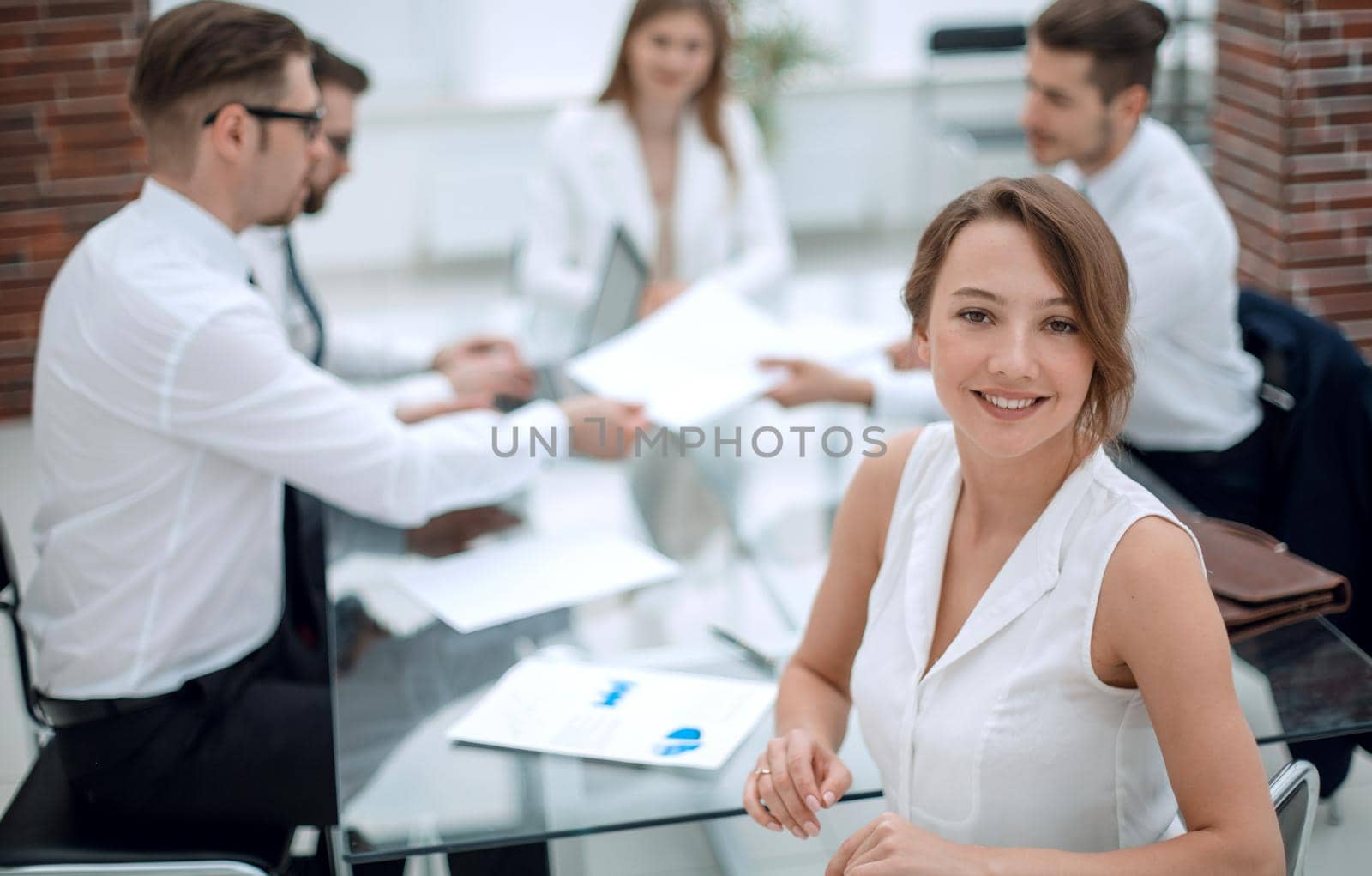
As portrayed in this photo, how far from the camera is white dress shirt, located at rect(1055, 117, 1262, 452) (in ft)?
8.11

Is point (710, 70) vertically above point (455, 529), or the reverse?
point (710, 70)

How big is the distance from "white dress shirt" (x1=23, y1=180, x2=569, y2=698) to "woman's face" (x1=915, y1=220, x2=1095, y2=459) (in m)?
0.97

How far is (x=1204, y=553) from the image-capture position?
1.80m

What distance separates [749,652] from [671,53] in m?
1.89

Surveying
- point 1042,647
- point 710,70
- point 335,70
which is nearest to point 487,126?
point 710,70

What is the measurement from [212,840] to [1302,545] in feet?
5.78

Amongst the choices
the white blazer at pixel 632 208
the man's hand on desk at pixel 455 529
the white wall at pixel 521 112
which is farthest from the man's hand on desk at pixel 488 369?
the white wall at pixel 521 112

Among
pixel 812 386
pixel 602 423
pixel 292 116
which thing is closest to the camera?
pixel 292 116

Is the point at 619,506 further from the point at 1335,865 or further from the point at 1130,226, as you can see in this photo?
the point at 1335,865

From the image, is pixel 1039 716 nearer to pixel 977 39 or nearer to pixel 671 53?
pixel 671 53

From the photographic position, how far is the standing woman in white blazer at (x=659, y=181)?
3.28 meters

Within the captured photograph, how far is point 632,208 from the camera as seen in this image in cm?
344

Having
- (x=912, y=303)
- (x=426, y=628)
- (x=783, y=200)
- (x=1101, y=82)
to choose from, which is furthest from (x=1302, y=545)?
(x=783, y=200)

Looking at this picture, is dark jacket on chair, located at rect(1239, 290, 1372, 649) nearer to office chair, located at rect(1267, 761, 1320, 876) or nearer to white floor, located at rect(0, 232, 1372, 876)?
white floor, located at rect(0, 232, 1372, 876)
